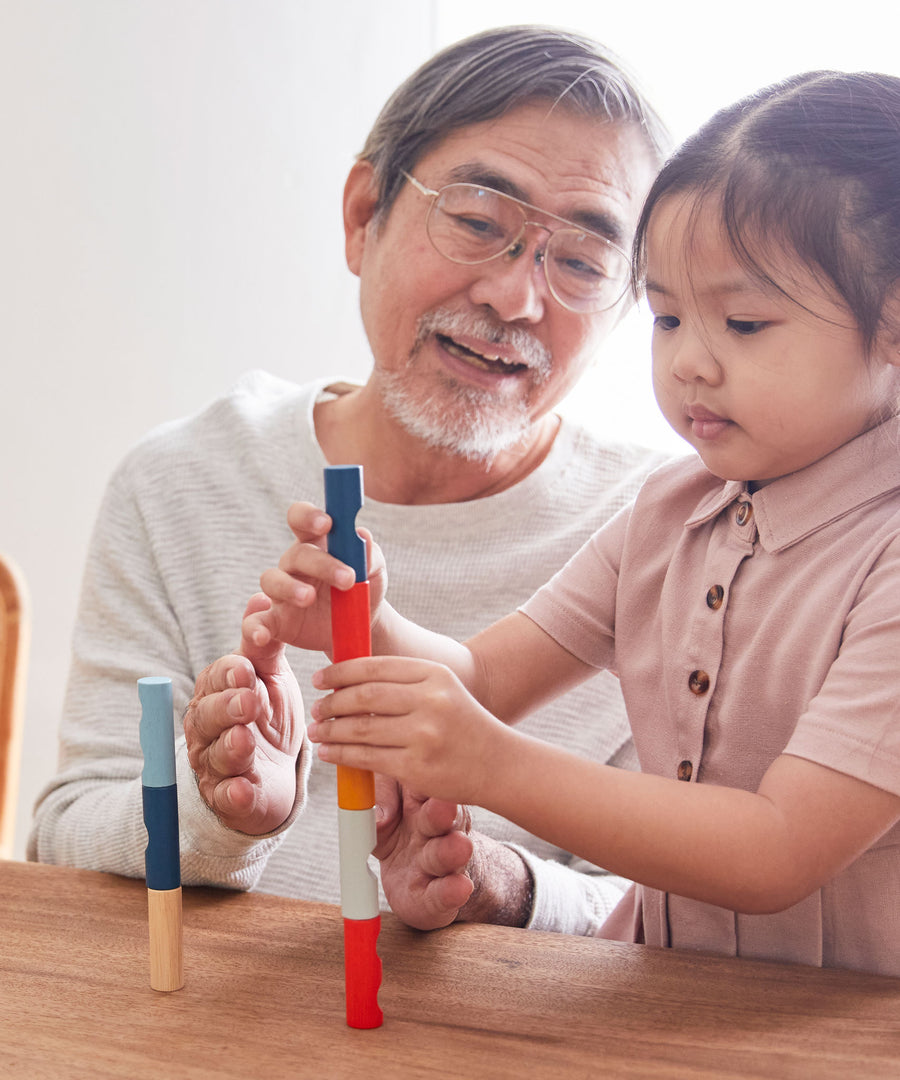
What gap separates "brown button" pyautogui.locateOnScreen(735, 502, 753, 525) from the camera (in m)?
0.81

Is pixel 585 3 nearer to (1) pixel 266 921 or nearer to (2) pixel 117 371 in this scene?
(2) pixel 117 371

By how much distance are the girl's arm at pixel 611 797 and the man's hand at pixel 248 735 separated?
0.47 feet

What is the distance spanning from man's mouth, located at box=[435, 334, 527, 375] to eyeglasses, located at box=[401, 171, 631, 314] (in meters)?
0.09

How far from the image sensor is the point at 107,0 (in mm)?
2295

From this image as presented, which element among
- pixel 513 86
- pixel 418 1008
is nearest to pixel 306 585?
pixel 418 1008

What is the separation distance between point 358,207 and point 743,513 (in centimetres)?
82

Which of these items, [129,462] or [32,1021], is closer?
[32,1021]

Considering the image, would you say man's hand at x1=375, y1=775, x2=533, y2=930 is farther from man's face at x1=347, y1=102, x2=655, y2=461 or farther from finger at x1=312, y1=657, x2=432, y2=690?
man's face at x1=347, y1=102, x2=655, y2=461

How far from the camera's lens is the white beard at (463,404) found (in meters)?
1.29

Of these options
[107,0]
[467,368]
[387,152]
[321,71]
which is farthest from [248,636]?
[321,71]

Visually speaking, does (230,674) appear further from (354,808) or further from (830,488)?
(830,488)

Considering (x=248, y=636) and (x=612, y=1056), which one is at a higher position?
(x=248, y=636)

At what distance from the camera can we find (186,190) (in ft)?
8.29

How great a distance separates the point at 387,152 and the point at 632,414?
1203 millimetres
